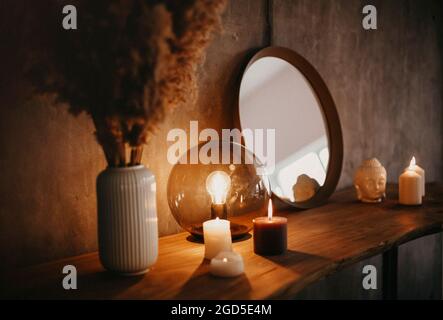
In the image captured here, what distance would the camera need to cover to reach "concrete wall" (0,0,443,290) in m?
Result: 1.15

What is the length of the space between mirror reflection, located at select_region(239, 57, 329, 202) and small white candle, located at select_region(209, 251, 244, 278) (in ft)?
1.96

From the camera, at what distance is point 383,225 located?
1.47 metres

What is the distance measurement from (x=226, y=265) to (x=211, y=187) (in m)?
0.34

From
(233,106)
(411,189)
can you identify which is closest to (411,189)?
(411,189)

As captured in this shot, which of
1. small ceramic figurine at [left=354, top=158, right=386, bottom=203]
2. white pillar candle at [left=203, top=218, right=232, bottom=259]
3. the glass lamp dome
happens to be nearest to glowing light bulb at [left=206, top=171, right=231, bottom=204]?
the glass lamp dome

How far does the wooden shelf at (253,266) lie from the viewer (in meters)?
0.99

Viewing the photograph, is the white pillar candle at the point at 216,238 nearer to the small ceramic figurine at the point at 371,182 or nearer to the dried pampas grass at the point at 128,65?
the dried pampas grass at the point at 128,65

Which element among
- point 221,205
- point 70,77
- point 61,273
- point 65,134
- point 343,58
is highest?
point 343,58

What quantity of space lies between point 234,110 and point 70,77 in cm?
70

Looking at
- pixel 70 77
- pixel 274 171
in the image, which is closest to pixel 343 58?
pixel 274 171

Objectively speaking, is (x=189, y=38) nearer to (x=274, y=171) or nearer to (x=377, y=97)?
(x=274, y=171)

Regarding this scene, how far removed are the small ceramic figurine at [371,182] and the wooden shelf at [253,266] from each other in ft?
0.65

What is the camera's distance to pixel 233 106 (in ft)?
5.37

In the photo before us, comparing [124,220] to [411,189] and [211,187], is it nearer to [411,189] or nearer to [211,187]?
[211,187]
